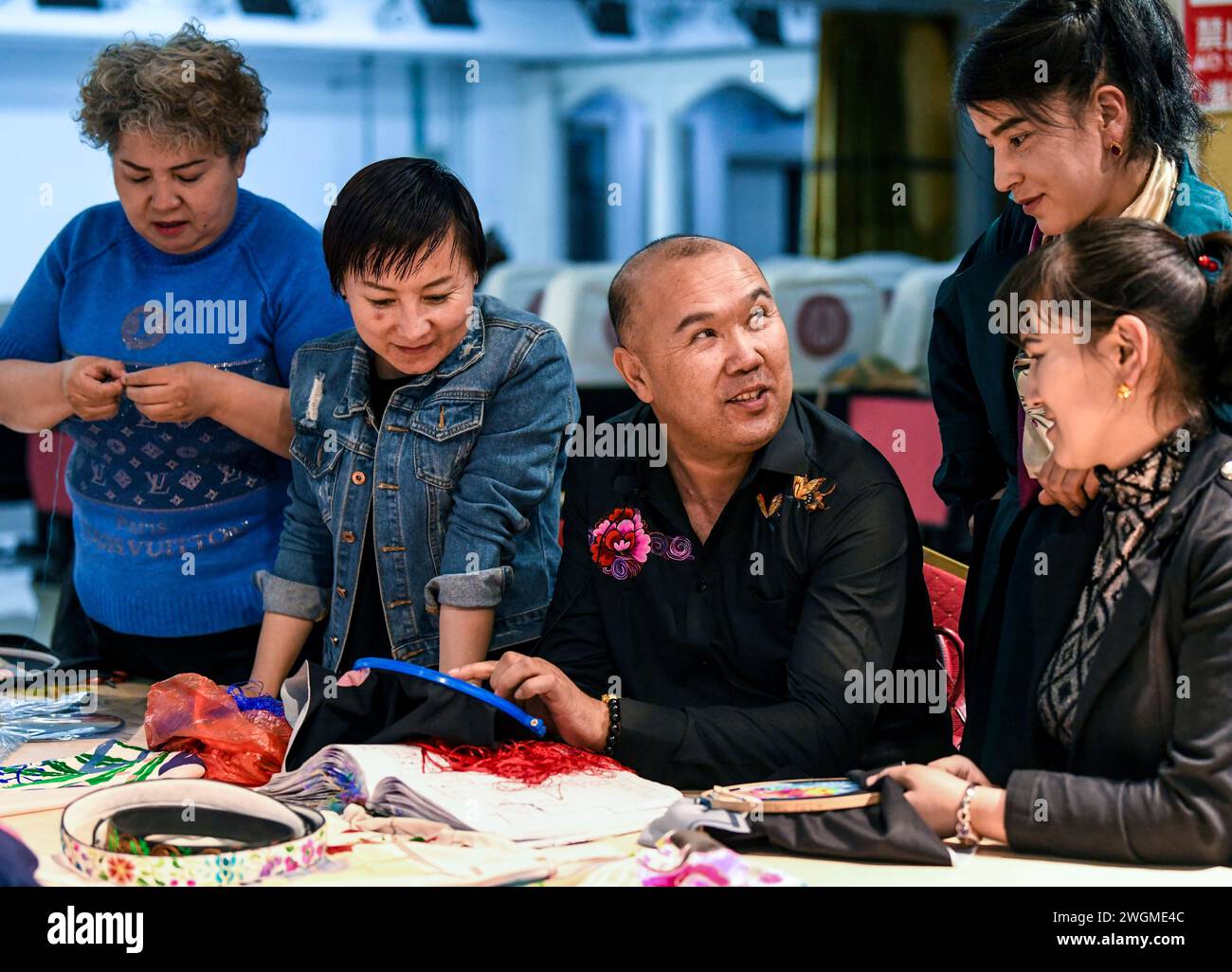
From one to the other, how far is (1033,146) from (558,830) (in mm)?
1086

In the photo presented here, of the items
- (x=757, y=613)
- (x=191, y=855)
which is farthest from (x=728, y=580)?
(x=191, y=855)

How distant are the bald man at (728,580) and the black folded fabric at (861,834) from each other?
25cm

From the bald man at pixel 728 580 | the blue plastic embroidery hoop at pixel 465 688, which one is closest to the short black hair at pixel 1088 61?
the bald man at pixel 728 580

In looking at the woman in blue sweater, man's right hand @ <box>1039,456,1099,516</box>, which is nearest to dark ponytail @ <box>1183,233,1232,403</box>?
man's right hand @ <box>1039,456,1099,516</box>

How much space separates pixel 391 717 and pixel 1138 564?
945 millimetres

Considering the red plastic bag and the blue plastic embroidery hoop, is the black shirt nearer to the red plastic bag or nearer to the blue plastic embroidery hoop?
the blue plastic embroidery hoop

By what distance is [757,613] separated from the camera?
2105 millimetres

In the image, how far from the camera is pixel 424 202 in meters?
2.13

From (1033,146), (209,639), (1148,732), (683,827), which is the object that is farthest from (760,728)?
(209,639)

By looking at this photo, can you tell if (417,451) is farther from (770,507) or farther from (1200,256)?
(1200,256)

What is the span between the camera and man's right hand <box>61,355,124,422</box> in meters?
2.37

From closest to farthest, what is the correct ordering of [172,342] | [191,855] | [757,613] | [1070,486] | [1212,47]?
[191,855]
[1070,486]
[757,613]
[172,342]
[1212,47]

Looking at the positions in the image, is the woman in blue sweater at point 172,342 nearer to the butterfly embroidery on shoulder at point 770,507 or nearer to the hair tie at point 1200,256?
the butterfly embroidery on shoulder at point 770,507

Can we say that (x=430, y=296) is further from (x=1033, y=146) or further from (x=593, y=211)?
(x=593, y=211)
